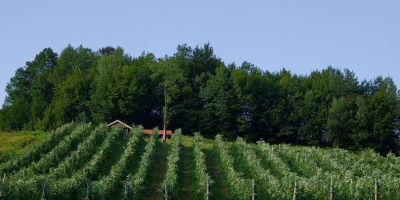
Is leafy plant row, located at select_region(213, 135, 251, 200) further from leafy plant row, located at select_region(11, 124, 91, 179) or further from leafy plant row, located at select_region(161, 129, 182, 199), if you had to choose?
leafy plant row, located at select_region(11, 124, 91, 179)

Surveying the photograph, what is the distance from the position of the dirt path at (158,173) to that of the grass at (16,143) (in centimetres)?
1019

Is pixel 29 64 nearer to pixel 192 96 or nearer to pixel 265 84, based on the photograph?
pixel 192 96

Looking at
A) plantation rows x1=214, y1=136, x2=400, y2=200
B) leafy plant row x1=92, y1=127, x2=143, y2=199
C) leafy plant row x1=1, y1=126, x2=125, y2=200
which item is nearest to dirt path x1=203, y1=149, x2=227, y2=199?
plantation rows x1=214, y1=136, x2=400, y2=200

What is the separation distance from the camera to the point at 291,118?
207 feet

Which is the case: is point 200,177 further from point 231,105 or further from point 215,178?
point 231,105

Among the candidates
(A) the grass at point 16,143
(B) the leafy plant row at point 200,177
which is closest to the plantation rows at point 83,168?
(B) the leafy plant row at point 200,177

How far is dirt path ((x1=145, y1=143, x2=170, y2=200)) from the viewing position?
29.4 metres

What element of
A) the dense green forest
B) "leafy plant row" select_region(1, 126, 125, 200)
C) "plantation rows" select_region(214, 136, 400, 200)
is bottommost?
"leafy plant row" select_region(1, 126, 125, 200)

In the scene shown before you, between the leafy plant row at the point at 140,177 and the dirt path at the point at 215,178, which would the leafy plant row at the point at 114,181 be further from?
the dirt path at the point at 215,178

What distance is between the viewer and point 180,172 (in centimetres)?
3475

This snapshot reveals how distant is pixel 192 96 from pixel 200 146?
2444cm

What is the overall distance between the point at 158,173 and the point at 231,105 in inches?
1170

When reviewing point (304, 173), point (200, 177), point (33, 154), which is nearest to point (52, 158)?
point (33, 154)

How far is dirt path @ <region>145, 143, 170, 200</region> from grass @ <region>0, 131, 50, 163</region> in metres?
10.2
